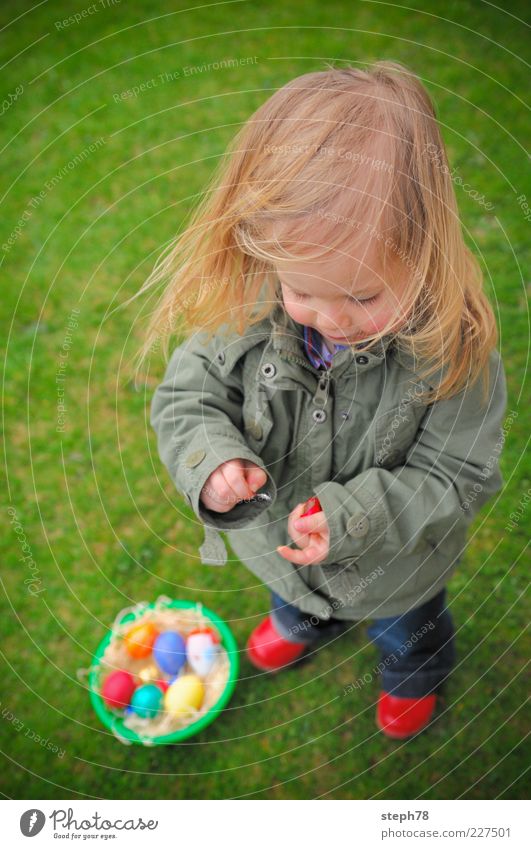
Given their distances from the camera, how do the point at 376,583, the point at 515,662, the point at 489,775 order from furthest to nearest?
the point at 515,662 → the point at 489,775 → the point at 376,583

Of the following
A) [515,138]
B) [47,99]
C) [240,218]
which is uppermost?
[47,99]

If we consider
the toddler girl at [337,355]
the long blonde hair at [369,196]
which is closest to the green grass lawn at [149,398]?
the toddler girl at [337,355]

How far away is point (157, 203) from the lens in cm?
236

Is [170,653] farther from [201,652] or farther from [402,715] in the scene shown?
[402,715]

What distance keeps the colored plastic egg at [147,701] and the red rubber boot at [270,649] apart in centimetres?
25

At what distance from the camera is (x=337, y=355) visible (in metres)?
1.12

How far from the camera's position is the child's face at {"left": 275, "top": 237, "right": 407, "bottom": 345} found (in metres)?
0.96

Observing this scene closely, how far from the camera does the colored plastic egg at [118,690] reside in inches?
61.7

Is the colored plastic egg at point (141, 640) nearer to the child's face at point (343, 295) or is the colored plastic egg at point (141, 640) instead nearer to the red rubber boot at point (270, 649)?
the red rubber boot at point (270, 649)

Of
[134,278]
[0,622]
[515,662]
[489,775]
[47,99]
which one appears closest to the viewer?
[489,775]

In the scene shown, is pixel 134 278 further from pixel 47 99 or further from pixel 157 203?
pixel 47 99

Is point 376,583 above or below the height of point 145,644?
above

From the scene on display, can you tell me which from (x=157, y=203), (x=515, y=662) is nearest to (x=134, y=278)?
(x=157, y=203)

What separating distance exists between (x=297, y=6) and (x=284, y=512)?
203cm
